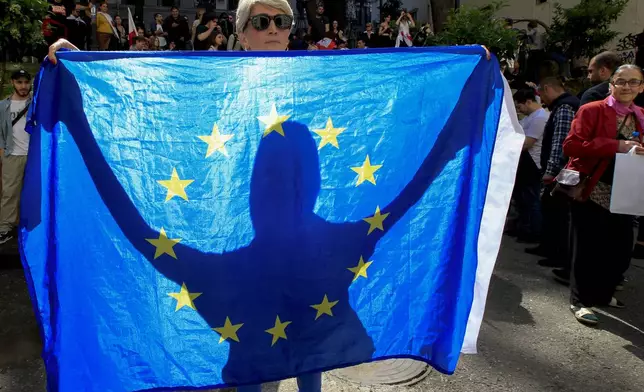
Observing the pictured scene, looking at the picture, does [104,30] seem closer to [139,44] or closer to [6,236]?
Answer: [139,44]

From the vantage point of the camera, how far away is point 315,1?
54.0ft

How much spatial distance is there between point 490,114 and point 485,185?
36 centimetres

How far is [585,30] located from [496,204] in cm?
1369

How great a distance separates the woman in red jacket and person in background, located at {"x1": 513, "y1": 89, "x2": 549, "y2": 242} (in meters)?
2.21

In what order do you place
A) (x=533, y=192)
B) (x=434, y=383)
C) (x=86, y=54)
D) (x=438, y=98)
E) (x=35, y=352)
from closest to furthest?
(x=86, y=54) → (x=438, y=98) → (x=434, y=383) → (x=35, y=352) → (x=533, y=192)

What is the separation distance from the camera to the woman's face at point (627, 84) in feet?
13.2

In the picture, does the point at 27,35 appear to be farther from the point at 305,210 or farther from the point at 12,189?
the point at 305,210

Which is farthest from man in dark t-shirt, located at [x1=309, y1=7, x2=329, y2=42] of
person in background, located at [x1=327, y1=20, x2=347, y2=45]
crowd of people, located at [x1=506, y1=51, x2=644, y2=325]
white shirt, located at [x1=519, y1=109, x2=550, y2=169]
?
crowd of people, located at [x1=506, y1=51, x2=644, y2=325]

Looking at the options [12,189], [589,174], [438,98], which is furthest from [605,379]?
[12,189]

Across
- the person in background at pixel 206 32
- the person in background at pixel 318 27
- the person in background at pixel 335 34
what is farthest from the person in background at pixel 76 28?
the person in background at pixel 335 34

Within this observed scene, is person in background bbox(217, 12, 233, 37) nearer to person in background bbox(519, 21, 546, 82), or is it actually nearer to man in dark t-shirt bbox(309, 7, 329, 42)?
man in dark t-shirt bbox(309, 7, 329, 42)

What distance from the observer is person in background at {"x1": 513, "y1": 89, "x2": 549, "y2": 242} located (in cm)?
651

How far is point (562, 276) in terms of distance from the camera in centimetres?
540

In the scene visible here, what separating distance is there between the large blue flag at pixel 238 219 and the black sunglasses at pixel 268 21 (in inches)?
5.7
